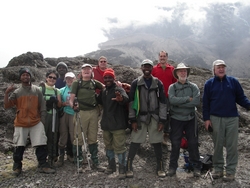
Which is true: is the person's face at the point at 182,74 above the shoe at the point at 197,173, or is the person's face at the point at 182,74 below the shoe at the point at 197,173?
above

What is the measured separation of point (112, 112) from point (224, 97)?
10.7 feet

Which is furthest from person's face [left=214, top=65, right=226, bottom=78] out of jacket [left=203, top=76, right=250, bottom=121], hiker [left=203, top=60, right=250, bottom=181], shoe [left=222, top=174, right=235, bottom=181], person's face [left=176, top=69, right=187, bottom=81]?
shoe [left=222, top=174, right=235, bottom=181]

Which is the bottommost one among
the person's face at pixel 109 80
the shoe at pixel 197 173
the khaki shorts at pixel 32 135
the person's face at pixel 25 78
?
the shoe at pixel 197 173

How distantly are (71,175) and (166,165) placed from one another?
131 inches

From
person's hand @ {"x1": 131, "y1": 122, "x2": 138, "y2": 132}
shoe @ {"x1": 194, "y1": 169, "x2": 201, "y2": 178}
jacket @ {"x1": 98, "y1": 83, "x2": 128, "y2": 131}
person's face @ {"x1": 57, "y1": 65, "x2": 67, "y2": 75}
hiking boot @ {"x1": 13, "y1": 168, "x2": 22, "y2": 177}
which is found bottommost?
shoe @ {"x1": 194, "y1": 169, "x2": 201, "y2": 178}

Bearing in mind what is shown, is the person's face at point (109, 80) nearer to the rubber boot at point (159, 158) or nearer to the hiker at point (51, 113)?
the hiker at point (51, 113)

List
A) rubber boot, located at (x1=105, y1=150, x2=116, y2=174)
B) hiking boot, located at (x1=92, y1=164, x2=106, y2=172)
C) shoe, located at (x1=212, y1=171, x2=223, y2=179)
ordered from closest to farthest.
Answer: shoe, located at (x1=212, y1=171, x2=223, y2=179), rubber boot, located at (x1=105, y1=150, x2=116, y2=174), hiking boot, located at (x1=92, y1=164, x2=106, y2=172)

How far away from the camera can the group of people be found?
5.86 meters

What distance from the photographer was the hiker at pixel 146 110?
19.8 feet

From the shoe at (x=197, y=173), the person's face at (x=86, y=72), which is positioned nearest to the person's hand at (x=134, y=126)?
the person's face at (x=86, y=72)

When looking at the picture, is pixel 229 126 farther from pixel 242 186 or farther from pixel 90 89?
pixel 90 89

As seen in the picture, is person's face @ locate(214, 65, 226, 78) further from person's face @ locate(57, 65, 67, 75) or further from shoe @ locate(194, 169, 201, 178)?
person's face @ locate(57, 65, 67, 75)

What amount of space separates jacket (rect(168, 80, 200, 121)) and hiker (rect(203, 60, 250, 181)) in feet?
1.50

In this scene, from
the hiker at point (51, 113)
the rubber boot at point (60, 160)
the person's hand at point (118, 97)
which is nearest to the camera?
the person's hand at point (118, 97)
